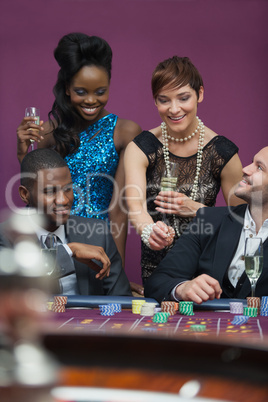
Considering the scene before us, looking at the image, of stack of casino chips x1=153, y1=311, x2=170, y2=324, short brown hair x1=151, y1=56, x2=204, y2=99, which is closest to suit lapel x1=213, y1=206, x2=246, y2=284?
short brown hair x1=151, y1=56, x2=204, y2=99

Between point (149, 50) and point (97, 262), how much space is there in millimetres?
2440

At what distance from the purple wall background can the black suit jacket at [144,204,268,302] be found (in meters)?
1.89

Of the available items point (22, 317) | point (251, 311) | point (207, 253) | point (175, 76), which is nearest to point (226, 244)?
point (207, 253)

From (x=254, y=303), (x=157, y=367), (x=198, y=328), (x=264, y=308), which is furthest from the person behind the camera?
(x=254, y=303)

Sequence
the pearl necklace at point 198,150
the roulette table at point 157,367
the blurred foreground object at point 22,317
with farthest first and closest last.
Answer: the pearl necklace at point 198,150
the roulette table at point 157,367
the blurred foreground object at point 22,317

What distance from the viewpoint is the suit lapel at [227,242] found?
7.65ft

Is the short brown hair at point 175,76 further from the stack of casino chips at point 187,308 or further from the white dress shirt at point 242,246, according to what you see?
the stack of casino chips at point 187,308

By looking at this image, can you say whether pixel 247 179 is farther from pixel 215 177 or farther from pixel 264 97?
pixel 264 97

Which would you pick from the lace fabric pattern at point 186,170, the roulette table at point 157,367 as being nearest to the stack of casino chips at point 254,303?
the roulette table at point 157,367

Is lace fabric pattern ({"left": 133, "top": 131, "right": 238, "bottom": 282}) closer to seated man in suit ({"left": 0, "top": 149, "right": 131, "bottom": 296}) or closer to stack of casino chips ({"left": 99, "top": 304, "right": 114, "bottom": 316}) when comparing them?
seated man in suit ({"left": 0, "top": 149, "right": 131, "bottom": 296})

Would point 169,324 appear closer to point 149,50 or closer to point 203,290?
point 203,290

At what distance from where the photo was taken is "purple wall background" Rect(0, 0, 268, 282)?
4.38 m

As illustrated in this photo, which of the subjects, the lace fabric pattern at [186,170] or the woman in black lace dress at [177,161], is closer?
the woman in black lace dress at [177,161]

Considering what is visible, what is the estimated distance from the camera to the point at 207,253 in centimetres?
245
